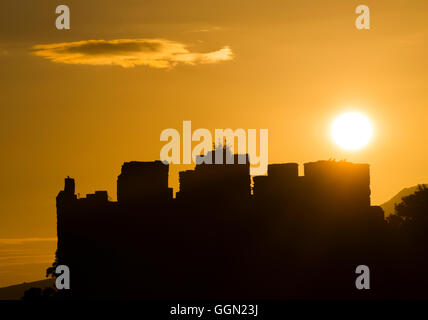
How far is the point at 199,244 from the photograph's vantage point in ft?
208

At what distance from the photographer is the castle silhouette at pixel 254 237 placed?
61.9 meters

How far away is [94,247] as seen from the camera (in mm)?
66688

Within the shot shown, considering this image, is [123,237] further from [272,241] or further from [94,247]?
[272,241]

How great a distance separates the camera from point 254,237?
6262 centimetres

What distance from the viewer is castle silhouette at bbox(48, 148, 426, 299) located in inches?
2437

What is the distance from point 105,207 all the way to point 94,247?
2.49m

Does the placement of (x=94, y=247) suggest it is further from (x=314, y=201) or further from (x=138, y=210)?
(x=314, y=201)
